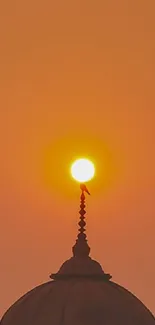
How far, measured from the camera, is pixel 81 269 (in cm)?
4853

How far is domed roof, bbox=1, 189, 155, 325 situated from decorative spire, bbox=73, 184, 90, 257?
226 millimetres

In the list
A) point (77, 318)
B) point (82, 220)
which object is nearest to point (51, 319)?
point (77, 318)

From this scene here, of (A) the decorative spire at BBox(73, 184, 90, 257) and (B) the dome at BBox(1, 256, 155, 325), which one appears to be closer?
(B) the dome at BBox(1, 256, 155, 325)

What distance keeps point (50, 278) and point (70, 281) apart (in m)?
0.89

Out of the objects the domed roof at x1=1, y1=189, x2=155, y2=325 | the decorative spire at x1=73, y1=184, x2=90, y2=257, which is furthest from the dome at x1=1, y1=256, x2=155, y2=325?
the decorative spire at x1=73, y1=184, x2=90, y2=257

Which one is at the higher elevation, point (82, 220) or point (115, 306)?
point (82, 220)

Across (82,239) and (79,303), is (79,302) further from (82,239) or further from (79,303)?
(82,239)

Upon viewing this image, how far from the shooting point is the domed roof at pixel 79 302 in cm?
4712

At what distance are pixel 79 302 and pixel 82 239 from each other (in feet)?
9.07

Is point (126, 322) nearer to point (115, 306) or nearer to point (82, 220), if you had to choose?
point (115, 306)

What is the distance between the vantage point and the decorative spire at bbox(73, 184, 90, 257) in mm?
49188

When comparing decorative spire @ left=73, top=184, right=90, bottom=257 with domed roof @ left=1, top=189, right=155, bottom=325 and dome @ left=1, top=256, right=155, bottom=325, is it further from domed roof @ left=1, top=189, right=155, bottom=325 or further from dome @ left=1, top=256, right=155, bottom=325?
dome @ left=1, top=256, right=155, bottom=325

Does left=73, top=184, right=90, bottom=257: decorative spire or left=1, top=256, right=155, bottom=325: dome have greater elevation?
left=73, top=184, right=90, bottom=257: decorative spire

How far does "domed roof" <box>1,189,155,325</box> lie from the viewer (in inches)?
1855
